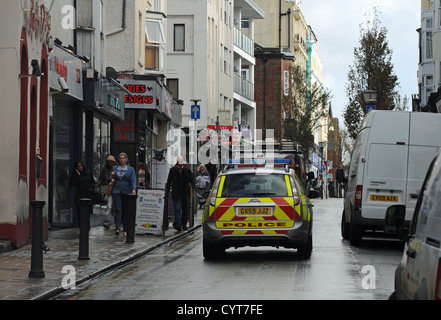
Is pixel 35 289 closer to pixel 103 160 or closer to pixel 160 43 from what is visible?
pixel 103 160

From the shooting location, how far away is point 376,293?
38.8 ft

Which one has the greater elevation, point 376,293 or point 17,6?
point 17,6

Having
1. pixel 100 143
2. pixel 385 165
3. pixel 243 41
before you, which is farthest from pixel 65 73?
pixel 243 41

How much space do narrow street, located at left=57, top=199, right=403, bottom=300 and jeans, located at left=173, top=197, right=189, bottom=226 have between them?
4766 mm

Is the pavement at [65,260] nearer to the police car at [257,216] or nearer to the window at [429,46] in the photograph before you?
the police car at [257,216]

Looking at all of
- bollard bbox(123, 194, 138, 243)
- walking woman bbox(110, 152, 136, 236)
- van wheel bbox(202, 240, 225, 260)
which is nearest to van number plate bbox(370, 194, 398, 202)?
van wheel bbox(202, 240, 225, 260)

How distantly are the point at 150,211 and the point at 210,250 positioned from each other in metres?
6.44

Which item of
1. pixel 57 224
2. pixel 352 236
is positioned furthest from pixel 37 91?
pixel 352 236

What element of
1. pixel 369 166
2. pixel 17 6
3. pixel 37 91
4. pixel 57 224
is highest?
pixel 17 6

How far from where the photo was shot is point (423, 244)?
20.9 ft
